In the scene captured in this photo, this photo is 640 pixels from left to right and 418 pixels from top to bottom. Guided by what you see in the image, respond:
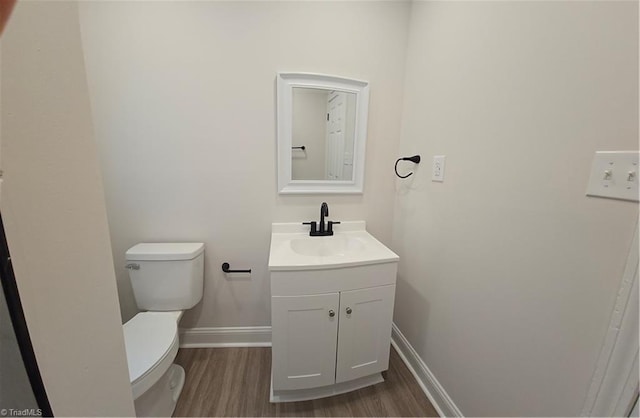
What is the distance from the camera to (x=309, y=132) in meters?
1.45

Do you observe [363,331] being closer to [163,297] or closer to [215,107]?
[163,297]

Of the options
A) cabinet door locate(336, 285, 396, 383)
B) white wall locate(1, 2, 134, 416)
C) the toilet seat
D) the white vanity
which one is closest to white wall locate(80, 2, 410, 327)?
the toilet seat

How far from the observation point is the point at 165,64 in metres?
1.27

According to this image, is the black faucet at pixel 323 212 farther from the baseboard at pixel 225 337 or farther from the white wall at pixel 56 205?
the white wall at pixel 56 205

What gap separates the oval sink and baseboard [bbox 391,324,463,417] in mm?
733

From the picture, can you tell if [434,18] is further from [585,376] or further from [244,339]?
[244,339]

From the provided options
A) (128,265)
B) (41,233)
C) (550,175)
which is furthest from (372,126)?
(128,265)

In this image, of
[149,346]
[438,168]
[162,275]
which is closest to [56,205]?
[149,346]

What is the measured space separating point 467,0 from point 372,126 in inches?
27.3

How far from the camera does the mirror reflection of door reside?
1.41 meters

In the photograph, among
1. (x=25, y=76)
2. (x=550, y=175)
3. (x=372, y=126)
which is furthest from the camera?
(x=372, y=126)

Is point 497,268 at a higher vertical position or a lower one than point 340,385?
higher

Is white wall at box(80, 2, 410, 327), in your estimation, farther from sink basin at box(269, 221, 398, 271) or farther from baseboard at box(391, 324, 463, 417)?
baseboard at box(391, 324, 463, 417)

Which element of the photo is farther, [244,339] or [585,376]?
[244,339]
